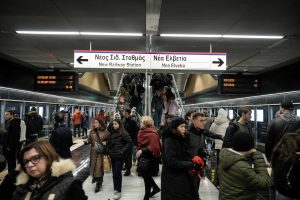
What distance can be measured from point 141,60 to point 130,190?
8.45ft

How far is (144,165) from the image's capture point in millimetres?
5352

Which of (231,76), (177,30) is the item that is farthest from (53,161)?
(231,76)

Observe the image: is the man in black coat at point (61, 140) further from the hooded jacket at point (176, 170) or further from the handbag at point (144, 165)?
the hooded jacket at point (176, 170)

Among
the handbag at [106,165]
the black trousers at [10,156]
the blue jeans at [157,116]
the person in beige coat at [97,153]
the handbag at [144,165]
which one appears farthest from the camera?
the handbag at [106,165]

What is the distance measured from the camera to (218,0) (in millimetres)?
4430

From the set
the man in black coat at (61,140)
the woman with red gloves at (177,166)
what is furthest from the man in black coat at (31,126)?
the woman with red gloves at (177,166)

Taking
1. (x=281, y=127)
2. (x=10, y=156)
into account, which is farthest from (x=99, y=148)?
(x=281, y=127)

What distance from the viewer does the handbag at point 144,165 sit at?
534 cm

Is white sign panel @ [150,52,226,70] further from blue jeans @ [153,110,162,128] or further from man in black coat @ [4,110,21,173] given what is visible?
man in black coat @ [4,110,21,173]

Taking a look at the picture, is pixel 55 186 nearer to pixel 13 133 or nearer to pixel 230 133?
pixel 230 133

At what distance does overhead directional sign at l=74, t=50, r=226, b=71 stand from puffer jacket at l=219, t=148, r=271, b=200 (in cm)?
358

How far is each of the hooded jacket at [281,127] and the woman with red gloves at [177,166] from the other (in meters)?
1.59

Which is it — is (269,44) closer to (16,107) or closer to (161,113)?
(161,113)

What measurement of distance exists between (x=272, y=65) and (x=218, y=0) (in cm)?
636
